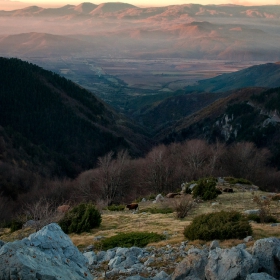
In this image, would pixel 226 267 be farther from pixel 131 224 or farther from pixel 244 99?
pixel 244 99

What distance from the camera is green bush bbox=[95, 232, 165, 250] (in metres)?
15.5

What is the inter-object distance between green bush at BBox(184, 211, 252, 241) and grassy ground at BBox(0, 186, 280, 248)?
1.19 feet

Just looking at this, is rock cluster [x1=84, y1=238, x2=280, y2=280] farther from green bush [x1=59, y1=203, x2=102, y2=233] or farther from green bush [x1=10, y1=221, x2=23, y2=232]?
green bush [x1=10, y1=221, x2=23, y2=232]

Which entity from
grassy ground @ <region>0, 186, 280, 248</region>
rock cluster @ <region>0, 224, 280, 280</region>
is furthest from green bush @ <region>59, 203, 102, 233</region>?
rock cluster @ <region>0, 224, 280, 280</region>

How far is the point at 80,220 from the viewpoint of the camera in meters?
21.0

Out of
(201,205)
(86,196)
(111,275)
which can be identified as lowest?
(86,196)

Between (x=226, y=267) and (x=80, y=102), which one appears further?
(x=80, y=102)

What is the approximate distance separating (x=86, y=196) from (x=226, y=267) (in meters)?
37.1

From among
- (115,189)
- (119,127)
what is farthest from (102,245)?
(119,127)

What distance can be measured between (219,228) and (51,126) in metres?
99.5

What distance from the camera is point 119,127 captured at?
135500mm

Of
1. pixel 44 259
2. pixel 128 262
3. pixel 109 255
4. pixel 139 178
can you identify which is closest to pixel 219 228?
pixel 128 262

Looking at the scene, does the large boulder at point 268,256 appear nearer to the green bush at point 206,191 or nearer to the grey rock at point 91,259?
the grey rock at point 91,259

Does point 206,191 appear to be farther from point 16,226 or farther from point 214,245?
point 214,245
